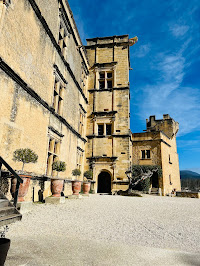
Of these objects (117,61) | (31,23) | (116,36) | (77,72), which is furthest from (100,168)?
(116,36)

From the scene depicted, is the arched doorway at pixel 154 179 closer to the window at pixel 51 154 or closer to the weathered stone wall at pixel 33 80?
the weathered stone wall at pixel 33 80

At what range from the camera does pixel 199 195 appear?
17328 mm

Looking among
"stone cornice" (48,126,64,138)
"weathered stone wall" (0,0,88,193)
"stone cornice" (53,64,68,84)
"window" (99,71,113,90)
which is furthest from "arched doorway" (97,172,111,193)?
"stone cornice" (53,64,68,84)

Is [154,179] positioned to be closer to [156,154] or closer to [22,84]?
[156,154]

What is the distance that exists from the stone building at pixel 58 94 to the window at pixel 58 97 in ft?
0.19

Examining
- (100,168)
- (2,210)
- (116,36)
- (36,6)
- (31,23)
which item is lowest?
(2,210)

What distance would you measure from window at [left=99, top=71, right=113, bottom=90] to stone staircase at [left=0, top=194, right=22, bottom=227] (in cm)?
1682

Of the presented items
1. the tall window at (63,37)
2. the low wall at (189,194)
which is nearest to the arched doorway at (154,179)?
the low wall at (189,194)

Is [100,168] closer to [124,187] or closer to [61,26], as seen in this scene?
[124,187]

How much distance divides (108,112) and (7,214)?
50.6ft

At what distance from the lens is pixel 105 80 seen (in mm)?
18844

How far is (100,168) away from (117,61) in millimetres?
10703

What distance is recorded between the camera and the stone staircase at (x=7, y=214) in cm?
251

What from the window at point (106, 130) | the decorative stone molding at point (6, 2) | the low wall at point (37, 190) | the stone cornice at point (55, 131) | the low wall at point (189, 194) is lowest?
the low wall at point (189, 194)
